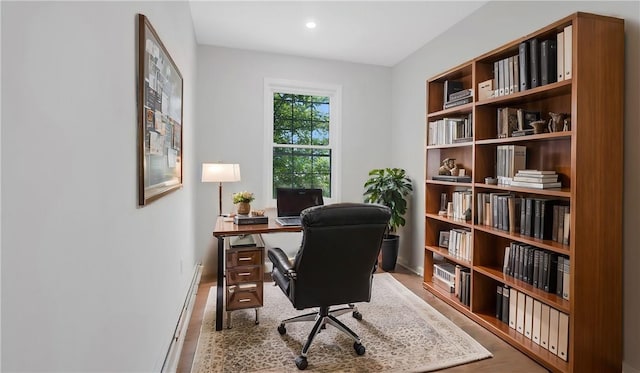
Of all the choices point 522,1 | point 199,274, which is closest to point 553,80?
point 522,1

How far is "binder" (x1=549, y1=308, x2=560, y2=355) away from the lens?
2.09m

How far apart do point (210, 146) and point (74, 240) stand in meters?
3.23

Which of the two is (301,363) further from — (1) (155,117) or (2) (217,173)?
(2) (217,173)

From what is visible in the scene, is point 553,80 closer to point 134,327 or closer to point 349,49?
point 349,49

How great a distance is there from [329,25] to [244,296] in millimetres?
2702

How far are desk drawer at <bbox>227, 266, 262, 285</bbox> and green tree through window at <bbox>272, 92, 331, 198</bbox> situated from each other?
1.82m

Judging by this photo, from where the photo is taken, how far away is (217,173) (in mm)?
3441

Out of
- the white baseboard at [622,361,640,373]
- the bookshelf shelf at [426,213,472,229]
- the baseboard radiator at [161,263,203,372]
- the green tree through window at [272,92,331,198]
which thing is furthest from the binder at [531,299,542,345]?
the green tree through window at [272,92,331,198]

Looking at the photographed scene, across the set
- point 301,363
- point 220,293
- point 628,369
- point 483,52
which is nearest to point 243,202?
point 220,293

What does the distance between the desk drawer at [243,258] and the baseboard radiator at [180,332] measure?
1.86 ft

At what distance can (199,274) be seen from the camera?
3805 mm

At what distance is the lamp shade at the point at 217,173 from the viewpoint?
342 cm

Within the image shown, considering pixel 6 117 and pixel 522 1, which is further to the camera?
pixel 522 1

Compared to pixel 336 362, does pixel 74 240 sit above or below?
above
